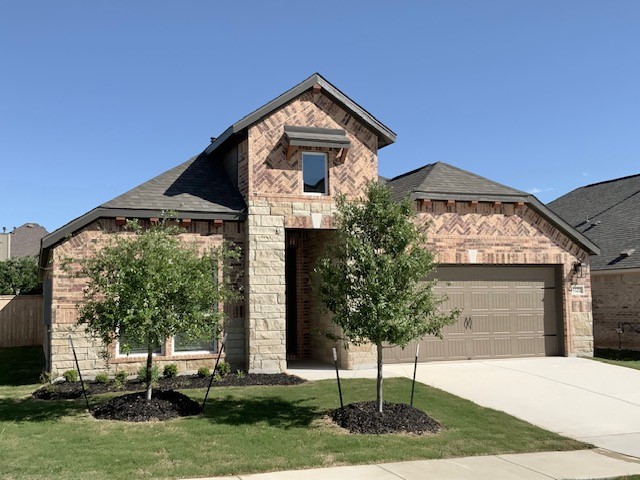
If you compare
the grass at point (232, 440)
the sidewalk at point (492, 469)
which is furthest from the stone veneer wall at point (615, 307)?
the sidewalk at point (492, 469)

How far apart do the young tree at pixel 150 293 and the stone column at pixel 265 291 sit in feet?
13.0

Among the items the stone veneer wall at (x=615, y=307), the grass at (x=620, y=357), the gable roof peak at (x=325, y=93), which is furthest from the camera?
the stone veneer wall at (x=615, y=307)

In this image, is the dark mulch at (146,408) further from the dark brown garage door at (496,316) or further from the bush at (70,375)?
the dark brown garage door at (496,316)

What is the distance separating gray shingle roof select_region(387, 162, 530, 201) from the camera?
16.7 metres

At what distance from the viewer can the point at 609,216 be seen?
2441 centimetres

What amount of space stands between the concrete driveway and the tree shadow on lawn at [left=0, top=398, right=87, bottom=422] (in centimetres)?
630

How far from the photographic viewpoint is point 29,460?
305 inches

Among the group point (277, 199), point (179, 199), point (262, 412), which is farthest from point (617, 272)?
point (262, 412)

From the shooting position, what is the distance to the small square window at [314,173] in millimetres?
15711

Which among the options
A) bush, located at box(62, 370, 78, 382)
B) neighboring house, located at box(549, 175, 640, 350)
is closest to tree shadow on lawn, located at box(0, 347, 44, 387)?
bush, located at box(62, 370, 78, 382)

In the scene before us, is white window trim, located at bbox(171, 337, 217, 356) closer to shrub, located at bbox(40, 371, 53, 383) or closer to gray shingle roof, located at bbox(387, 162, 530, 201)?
shrub, located at bbox(40, 371, 53, 383)

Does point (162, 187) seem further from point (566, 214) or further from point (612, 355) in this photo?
point (566, 214)

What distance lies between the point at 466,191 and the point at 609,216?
10.4 m

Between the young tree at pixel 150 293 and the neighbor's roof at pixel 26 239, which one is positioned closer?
the young tree at pixel 150 293
